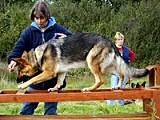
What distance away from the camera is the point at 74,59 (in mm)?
6086

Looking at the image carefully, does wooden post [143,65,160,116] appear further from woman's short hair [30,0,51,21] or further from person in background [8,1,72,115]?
woman's short hair [30,0,51,21]

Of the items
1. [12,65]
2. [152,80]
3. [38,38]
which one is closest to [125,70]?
[152,80]

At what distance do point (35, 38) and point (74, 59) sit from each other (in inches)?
29.0

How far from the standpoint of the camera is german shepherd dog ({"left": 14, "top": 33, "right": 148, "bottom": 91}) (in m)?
5.91

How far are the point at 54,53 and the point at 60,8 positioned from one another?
22.4 metres

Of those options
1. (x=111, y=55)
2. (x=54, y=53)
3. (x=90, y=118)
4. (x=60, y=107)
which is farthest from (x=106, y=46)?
(x=60, y=107)

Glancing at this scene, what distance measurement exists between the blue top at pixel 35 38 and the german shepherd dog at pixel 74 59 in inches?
6.7

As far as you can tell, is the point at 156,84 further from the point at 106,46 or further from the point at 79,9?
the point at 79,9

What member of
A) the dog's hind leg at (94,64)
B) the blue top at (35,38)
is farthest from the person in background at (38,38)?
the dog's hind leg at (94,64)

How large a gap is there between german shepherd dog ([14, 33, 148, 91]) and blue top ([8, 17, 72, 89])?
171mm

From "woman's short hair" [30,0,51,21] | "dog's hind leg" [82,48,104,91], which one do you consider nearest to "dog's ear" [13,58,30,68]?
"woman's short hair" [30,0,51,21]

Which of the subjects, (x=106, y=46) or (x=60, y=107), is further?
(x=60, y=107)

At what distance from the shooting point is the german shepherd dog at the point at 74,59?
5914mm

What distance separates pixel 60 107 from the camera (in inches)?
400
